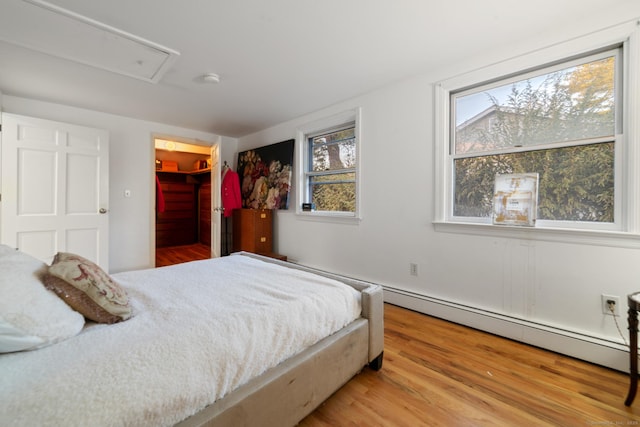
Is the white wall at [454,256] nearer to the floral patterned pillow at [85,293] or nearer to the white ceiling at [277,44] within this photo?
the white ceiling at [277,44]

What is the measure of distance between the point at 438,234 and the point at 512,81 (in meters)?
1.38

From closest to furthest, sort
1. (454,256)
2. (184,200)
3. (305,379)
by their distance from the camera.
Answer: (305,379) < (454,256) < (184,200)

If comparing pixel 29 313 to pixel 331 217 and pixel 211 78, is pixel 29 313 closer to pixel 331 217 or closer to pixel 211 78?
pixel 211 78

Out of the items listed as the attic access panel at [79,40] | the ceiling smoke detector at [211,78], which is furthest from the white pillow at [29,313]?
the ceiling smoke detector at [211,78]

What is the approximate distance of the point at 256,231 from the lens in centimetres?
396

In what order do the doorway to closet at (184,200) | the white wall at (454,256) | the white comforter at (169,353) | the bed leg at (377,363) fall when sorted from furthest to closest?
the doorway to closet at (184,200), the white wall at (454,256), the bed leg at (377,363), the white comforter at (169,353)

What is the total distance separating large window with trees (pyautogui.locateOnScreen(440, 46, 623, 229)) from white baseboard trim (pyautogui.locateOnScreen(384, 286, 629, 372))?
0.76 metres

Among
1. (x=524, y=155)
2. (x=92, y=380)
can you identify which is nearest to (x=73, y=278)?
(x=92, y=380)

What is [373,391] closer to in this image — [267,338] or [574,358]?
[267,338]

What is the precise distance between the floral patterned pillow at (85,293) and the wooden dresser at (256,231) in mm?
2790

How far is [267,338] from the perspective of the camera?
43.4 inches

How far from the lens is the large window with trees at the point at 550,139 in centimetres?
176

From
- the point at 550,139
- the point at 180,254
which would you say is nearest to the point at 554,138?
the point at 550,139

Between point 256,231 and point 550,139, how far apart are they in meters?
3.45
